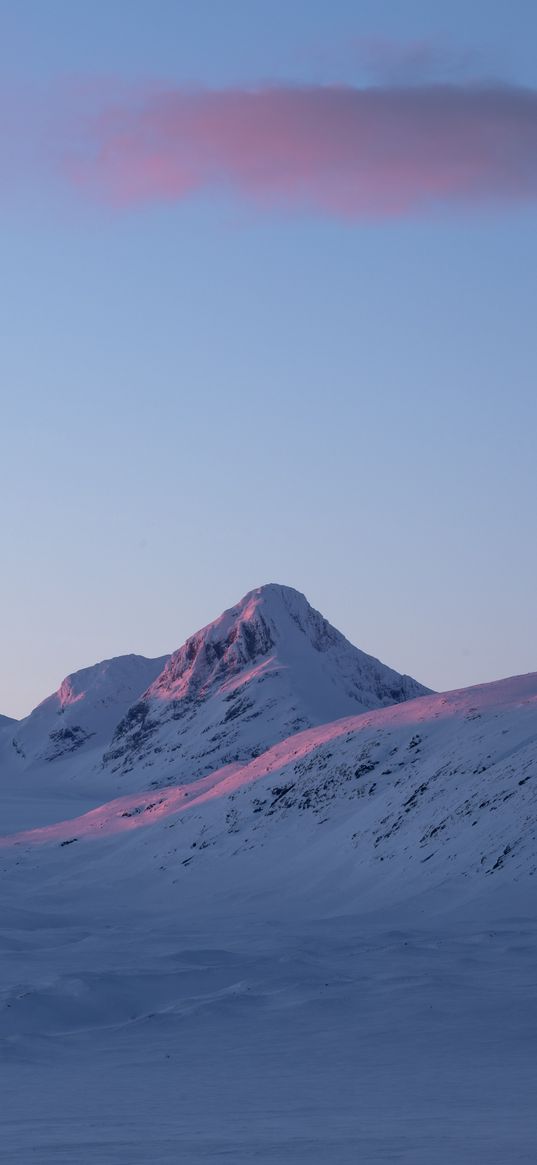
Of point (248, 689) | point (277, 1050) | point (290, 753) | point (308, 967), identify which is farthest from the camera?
point (248, 689)

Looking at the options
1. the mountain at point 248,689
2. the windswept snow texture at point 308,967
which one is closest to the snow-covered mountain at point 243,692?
the mountain at point 248,689

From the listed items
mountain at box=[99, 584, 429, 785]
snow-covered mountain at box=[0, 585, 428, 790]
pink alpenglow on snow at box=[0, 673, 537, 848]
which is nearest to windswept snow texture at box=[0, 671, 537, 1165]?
pink alpenglow on snow at box=[0, 673, 537, 848]

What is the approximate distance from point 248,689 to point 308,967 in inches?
4022

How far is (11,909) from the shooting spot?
142ft

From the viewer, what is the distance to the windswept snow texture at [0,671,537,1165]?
13477mm

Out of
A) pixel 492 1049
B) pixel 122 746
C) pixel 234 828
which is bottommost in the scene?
pixel 492 1049

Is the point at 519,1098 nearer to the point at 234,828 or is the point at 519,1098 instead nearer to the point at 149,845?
the point at 234,828

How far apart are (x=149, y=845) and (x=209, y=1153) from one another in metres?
52.5

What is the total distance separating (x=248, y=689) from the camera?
12781cm

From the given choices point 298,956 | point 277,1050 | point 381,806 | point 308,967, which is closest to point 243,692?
point 381,806

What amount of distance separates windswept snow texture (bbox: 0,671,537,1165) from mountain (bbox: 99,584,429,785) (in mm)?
50577

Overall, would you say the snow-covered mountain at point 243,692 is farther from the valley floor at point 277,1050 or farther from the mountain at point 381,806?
the valley floor at point 277,1050

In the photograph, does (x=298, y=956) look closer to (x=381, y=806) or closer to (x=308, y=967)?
(x=308, y=967)

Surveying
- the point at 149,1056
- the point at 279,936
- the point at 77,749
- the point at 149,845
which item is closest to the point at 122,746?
the point at 77,749
